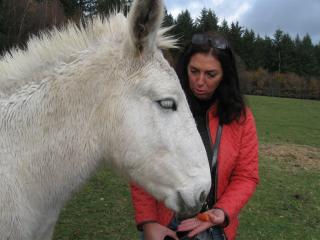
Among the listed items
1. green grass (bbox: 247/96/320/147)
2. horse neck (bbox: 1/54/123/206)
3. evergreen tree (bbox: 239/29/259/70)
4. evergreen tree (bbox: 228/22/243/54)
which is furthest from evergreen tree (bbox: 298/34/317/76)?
horse neck (bbox: 1/54/123/206)

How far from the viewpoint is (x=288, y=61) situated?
8150cm

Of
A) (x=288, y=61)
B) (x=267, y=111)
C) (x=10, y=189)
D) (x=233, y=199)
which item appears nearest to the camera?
(x=10, y=189)

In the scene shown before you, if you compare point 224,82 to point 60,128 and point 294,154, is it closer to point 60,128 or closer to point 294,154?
point 60,128

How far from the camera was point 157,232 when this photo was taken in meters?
3.11

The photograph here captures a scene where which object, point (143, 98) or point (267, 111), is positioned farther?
point (267, 111)

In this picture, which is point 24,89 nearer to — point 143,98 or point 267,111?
point 143,98

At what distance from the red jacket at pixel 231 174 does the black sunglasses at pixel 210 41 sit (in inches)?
21.7

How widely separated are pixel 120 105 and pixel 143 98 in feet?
0.52

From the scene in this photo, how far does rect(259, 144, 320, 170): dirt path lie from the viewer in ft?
47.3

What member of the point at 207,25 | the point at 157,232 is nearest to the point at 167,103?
the point at 157,232

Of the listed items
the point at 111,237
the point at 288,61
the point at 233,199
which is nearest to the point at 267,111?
the point at 111,237

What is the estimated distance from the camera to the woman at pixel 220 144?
314 cm

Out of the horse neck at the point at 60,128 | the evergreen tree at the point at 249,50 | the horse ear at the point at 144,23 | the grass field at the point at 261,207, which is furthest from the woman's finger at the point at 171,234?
the evergreen tree at the point at 249,50

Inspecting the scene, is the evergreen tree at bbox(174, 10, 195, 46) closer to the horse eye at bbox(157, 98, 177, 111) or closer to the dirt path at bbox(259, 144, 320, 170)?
the horse eye at bbox(157, 98, 177, 111)
